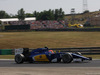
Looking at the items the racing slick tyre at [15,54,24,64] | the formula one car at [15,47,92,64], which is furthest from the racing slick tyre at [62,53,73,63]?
the racing slick tyre at [15,54,24,64]

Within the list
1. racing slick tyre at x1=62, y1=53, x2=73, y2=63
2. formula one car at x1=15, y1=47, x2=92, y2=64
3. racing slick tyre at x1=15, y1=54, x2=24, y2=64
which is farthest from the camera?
racing slick tyre at x1=15, y1=54, x2=24, y2=64

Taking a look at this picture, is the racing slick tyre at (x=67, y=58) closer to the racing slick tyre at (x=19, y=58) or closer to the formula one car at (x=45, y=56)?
the formula one car at (x=45, y=56)

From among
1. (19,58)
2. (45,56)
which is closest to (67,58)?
(45,56)

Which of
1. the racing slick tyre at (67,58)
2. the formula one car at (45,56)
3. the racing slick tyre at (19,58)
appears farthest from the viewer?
the racing slick tyre at (19,58)

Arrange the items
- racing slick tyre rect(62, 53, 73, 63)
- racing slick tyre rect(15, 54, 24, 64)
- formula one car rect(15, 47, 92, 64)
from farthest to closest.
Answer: racing slick tyre rect(15, 54, 24, 64), formula one car rect(15, 47, 92, 64), racing slick tyre rect(62, 53, 73, 63)

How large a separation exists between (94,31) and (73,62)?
142ft

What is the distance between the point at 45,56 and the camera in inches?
635

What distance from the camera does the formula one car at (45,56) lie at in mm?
15453

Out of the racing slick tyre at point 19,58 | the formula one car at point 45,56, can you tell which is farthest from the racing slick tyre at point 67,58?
the racing slick tyre at point 19,58

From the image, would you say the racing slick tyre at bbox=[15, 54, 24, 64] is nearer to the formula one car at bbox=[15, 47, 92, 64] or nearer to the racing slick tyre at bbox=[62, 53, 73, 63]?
the formula one car at bbox=[15, 47, 92, 64]

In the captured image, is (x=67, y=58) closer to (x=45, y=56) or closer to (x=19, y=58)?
(x=45, y=56)

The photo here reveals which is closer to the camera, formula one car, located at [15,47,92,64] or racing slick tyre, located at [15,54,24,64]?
formula one car, located at [15,47,92,64]

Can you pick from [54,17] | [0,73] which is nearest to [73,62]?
[0,73]

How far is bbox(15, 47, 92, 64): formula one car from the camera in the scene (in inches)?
608
